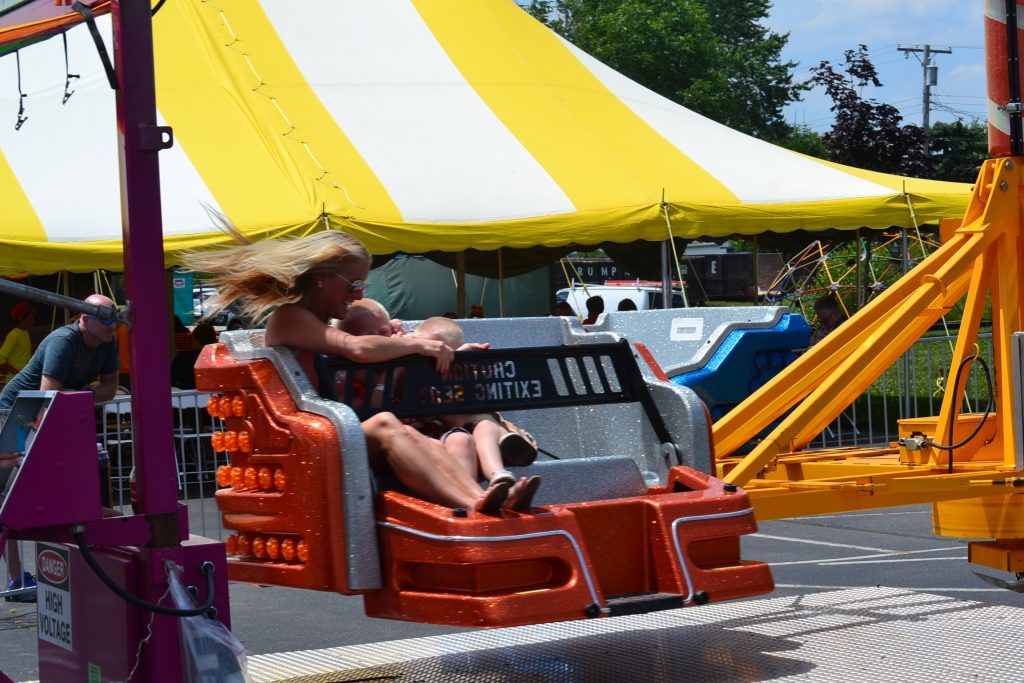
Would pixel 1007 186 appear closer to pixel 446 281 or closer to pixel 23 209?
pixel 23 209

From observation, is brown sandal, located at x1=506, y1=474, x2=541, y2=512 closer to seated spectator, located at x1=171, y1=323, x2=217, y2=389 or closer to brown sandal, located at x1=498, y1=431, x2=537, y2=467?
brown sandal, located at x1=498, y1=431, x2=537, y2=467

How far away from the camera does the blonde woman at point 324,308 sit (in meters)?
4.29

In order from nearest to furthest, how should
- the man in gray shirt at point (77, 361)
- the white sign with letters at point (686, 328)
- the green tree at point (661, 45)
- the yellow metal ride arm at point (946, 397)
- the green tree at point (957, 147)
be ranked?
the yellow metal ride arm at point (946, 397) → the man in gray shirt at point (77, 361) → the white sign with letters at point (686, 328) → the green tree at point (957, 147) → the green tree at point (661, 45)

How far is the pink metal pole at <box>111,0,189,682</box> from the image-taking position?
11.2ft

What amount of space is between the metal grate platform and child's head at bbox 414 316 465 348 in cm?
110

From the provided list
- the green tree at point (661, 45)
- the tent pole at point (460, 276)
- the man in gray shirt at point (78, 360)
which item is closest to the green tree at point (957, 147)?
the green tree at point (661, 45)

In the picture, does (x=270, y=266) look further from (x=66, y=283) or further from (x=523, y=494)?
(x=66, y=283)

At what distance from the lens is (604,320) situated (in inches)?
418

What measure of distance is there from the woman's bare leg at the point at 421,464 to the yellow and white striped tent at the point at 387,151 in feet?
24.9

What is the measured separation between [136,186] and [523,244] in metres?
9.56

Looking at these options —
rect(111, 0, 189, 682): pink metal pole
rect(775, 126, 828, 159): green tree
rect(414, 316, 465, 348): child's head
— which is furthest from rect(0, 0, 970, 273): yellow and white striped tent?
rect(775, 126, 828, 159): green tree

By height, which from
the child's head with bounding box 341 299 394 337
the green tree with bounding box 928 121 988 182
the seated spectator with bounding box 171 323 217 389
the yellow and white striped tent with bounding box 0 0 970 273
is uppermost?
the green tree with bounding box 928 121 988 182

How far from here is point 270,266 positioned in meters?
4.45

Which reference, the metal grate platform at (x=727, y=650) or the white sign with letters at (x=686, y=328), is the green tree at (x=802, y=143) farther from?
the metal grate platform at (x=727, y=650)
